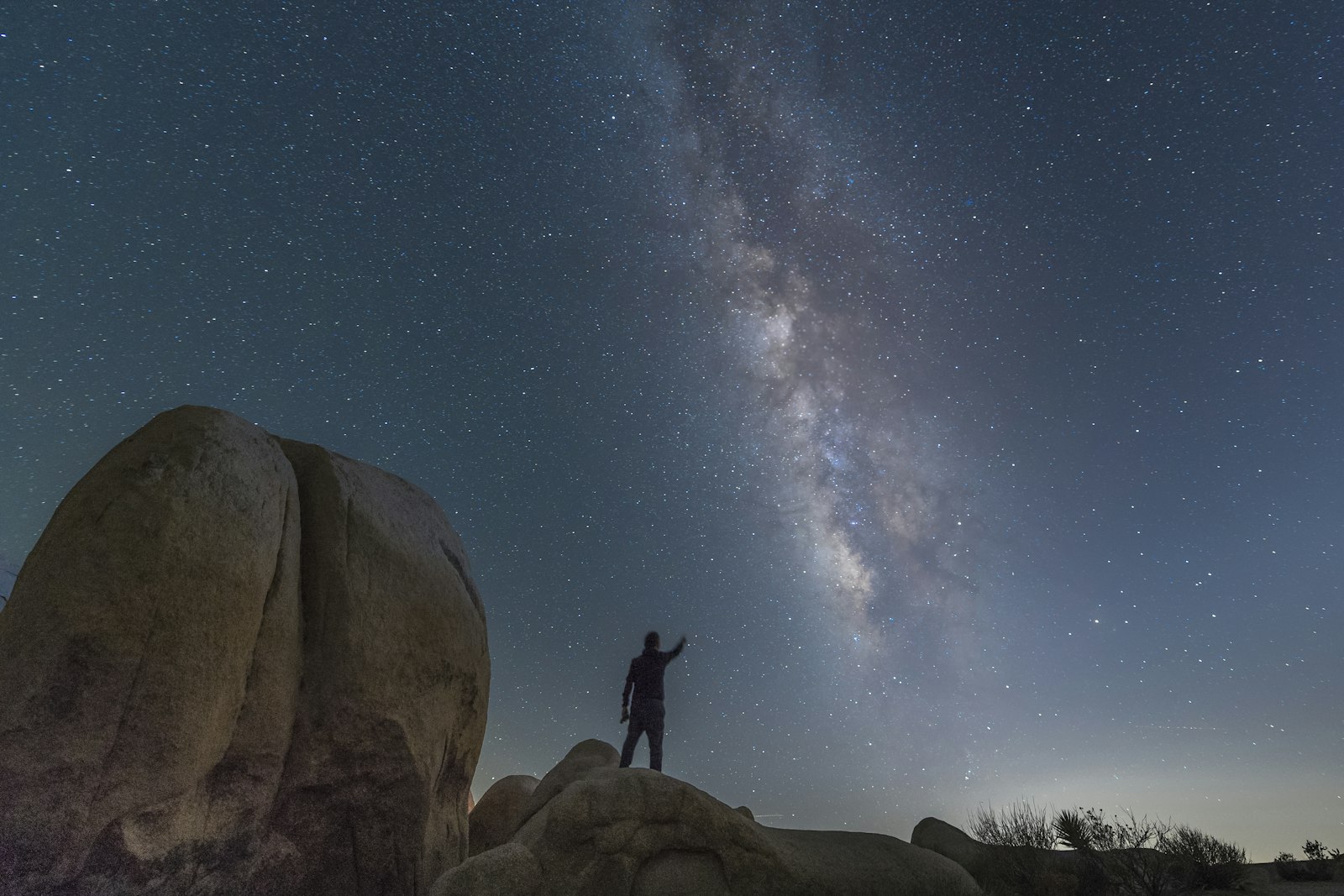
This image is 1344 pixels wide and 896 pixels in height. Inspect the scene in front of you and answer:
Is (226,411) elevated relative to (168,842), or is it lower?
elevated

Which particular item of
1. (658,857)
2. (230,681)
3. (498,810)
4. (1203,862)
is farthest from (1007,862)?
(230,681)

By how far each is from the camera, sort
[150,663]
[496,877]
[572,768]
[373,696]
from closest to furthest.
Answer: [150,663]
[496,877]
[373,696]
[572,768]

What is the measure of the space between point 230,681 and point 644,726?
6.65 meters

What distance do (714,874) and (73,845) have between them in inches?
226

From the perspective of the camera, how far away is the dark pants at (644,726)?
38.7 feet

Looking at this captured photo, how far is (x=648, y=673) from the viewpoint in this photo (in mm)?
12078

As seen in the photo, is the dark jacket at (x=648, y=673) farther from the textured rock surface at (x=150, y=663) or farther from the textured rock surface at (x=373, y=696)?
the textured rock surface at (x=150, y=663)

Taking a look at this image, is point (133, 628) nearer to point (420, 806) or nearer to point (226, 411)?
point (226, 411)

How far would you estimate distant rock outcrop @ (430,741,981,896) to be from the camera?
24.0ft

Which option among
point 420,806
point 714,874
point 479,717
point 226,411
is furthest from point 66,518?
point 714,874

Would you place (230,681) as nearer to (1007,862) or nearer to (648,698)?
(648,698)

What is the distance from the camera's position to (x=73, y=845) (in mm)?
5730

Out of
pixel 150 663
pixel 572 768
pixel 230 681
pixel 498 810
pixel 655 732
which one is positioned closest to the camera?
pixel 150 663

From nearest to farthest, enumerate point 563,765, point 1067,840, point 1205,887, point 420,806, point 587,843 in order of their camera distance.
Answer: point 587,843
point 420,806
point 1205,887
point 1067,840
point 563,765
